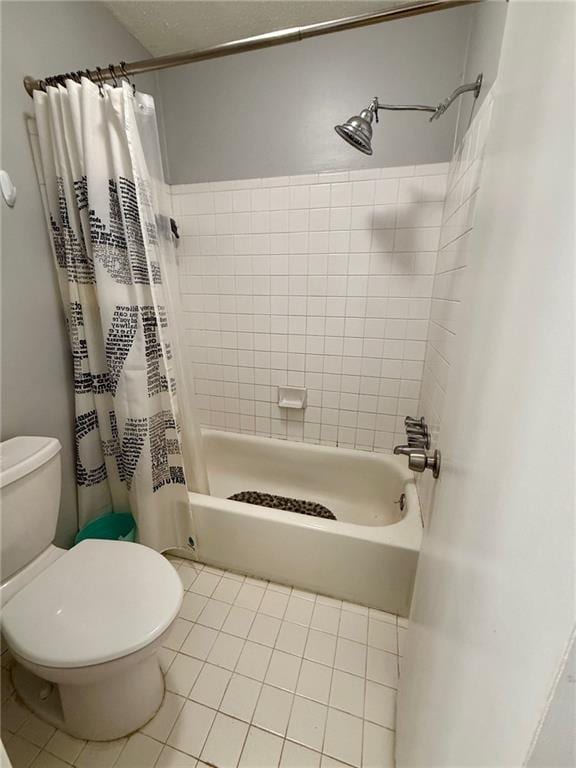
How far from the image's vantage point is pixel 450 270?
3.71ft

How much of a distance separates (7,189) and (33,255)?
0.20 metres

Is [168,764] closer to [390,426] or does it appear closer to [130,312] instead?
[130,312]

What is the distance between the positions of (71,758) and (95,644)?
47 centimetres

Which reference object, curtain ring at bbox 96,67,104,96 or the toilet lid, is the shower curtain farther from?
the toilet lid

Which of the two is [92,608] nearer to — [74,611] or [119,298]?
[74,611]

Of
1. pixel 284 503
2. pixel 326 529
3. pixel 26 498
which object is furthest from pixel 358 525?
pixel 26 498

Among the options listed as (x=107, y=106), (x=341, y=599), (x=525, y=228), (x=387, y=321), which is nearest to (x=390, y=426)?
(x=387, y=321)

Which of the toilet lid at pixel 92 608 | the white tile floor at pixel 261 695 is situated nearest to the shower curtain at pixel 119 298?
the toilet lid at pixel 92 608

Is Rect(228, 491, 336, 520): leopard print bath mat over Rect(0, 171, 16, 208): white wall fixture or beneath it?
beneath

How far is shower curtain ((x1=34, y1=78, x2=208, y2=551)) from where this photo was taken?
1.03 meters

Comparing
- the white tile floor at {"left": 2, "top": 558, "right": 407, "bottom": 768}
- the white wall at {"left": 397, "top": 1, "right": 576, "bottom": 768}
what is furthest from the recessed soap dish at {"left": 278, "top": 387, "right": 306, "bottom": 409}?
the white wall at {"left": 397, "top": 1, "right": 576, "bottom": 768}

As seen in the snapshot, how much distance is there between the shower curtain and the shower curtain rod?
0.18 feet

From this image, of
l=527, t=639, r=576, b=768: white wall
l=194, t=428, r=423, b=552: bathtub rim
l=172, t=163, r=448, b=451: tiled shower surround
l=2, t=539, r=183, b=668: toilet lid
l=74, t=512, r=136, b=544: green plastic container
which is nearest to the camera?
l=527, t=639, r=576, b=768: white wall

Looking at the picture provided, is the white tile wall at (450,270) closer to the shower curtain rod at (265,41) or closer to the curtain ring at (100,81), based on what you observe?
the shower curtain rod at (265,41)
